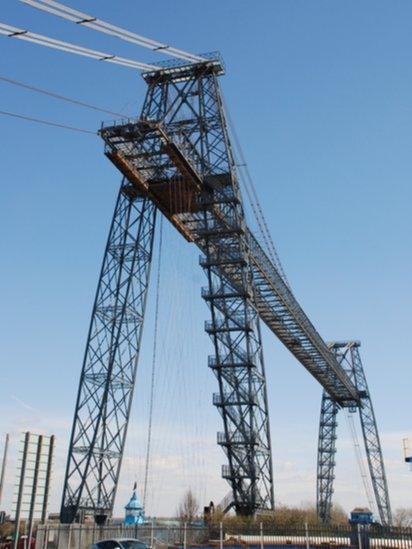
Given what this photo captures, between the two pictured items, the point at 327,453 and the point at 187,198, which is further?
the point at 327,453

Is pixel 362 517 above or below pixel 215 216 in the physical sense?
below

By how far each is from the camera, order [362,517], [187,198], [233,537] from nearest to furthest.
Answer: [233,537] → [187,198] → [362,517]

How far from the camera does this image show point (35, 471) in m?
12.4

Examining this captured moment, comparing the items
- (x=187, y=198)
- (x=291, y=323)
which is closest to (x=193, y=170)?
(x=187, y=198)

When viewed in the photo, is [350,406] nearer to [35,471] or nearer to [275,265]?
[275,265]

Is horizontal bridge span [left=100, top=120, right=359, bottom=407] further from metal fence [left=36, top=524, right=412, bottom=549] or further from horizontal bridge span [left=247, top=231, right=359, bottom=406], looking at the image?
metal fence [left=36, top=524, right=412, bottom=549]

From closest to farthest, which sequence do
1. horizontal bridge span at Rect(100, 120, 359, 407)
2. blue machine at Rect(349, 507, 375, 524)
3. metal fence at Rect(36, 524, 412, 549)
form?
metal fence at Rect(36, 524, 412, 549), horizontal bridge span at Rect(100, 120, 359, 407), blue machine at Rect(349, 507, 375, 524)

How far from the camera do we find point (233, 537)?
83.7ft

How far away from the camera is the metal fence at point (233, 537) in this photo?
22422 mm

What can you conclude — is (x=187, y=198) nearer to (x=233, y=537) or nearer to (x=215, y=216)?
(x=215, y=216)

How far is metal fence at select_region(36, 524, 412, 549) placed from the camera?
22.4m

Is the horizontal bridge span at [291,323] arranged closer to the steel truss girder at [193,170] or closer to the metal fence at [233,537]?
the steel truss girder at [193,170]

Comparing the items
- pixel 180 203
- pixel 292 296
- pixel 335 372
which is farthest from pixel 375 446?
pixel 180 203

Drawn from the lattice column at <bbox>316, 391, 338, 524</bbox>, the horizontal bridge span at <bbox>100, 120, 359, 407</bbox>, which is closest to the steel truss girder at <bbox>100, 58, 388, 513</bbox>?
the horizontal bridge span at <bbox>100, 120, 359, 407</bbox>
